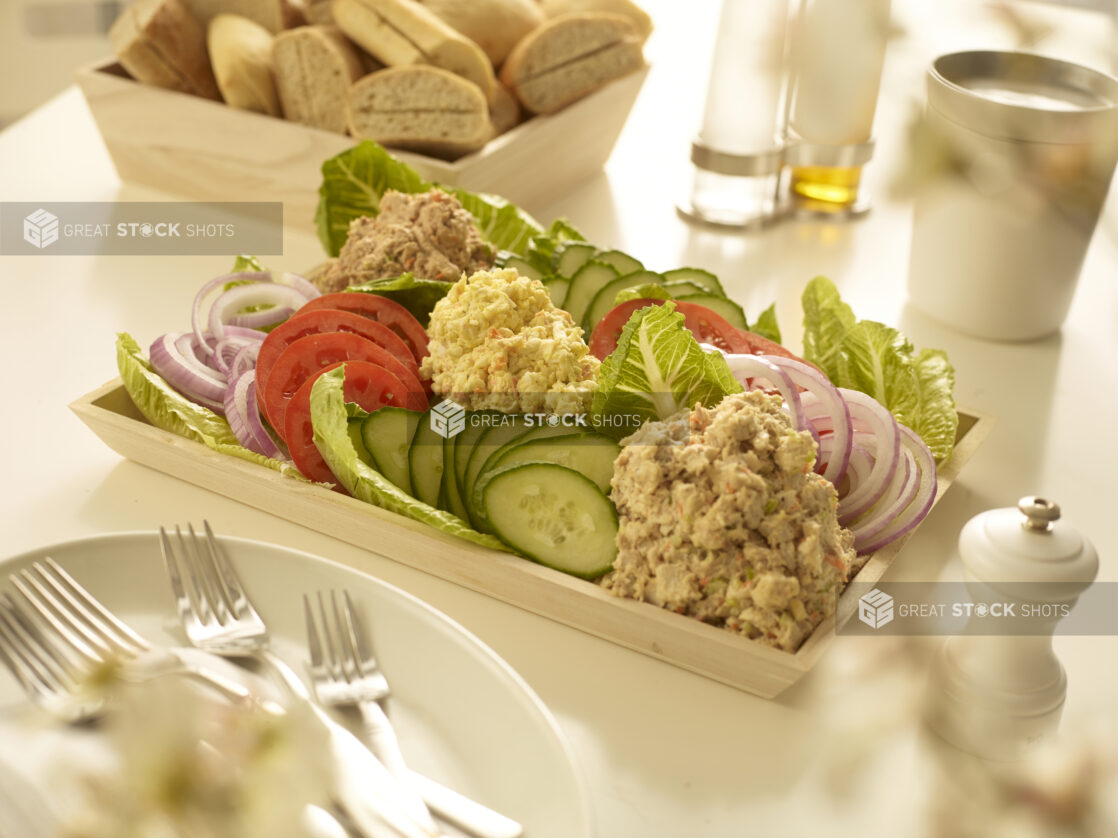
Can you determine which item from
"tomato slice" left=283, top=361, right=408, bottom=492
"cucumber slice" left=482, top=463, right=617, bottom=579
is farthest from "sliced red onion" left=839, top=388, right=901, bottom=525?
"tomato slice" left=283, top=361, right=408, bottom=492

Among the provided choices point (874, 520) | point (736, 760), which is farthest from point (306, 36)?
point (736, 760)

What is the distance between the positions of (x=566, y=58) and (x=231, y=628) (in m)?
1.87

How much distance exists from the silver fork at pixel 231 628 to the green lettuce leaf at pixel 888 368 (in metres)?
1.10

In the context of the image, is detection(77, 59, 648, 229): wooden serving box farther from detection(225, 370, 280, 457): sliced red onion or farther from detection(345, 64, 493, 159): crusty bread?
detection(225, 370, 280, 457): sliced red onion

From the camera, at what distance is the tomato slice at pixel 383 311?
184 cm

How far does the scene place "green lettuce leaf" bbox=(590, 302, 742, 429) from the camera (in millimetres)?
1556

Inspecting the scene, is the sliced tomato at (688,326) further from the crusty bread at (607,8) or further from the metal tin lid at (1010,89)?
the crusty bread at (607,8)

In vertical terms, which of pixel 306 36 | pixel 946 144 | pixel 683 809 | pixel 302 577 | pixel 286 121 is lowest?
pixel 683 809

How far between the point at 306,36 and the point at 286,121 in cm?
21

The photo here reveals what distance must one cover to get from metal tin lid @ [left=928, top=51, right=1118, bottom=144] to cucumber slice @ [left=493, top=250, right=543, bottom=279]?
78 centimetres

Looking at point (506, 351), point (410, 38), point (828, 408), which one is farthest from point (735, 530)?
point (410, 38)

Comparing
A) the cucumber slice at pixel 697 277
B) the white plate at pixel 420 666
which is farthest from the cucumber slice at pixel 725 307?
the white plate at pixel 420 666

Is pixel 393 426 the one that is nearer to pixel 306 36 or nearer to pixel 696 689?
pixel 696 689

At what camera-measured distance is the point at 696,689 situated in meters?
1.41
